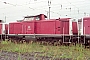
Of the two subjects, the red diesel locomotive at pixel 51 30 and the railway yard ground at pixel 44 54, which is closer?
the railway yard ground at pixel 44 54

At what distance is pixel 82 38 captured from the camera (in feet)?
48.8

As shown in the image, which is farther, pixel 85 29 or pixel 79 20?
pixel 79 20

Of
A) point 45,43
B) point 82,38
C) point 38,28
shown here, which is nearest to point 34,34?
point 38,28

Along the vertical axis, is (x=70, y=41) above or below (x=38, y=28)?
below

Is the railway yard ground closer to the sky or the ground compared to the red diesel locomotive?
closer to the ground

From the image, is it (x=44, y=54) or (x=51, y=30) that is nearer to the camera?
(x=44, y=54)

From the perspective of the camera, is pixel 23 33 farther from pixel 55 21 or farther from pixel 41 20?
pixel 55 21

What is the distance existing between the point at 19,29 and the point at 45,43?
5.14 m

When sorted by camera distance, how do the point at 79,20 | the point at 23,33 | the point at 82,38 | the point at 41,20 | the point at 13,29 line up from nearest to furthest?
1. the point at 82,38
2. the point at 79,20
3. the point at 41,20
4. the point at 23,33
5. the point at 13,29

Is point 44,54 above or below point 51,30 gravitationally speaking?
below

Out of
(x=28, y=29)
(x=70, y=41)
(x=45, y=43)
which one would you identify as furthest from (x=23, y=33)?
(x=70, y=41)

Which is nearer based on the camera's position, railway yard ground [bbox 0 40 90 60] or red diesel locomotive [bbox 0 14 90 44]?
railway yard ground [bbox 0 40 90 60]

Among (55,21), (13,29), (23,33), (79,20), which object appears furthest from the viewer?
(13,29)

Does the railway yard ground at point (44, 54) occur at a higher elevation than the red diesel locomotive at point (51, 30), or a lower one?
lower
